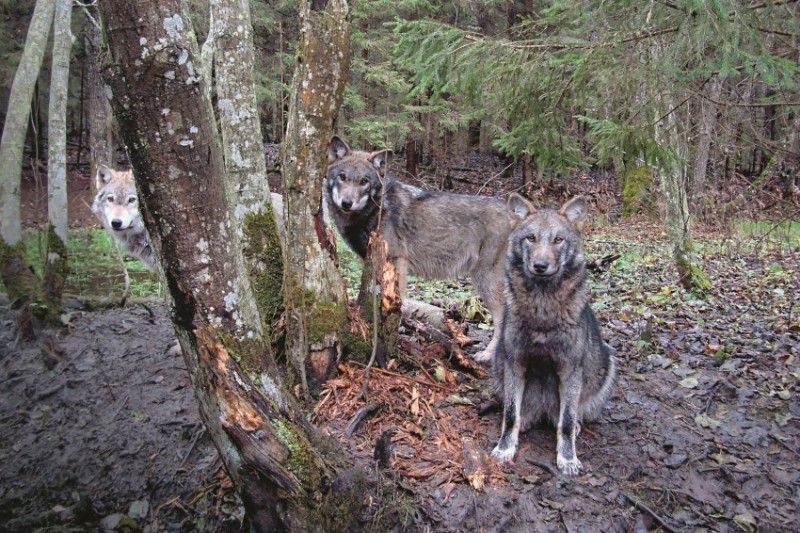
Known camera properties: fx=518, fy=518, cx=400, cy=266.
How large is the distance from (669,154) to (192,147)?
534cm

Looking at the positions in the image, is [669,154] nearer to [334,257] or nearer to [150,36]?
[334,257]

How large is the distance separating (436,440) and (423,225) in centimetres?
332

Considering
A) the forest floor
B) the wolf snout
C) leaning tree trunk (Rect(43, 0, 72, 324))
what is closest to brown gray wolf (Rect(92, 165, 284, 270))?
leaning tree trunk (Rect(43, 0, 72, 324))

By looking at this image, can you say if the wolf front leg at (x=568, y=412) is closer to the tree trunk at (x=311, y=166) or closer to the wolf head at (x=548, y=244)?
the wolf head at (x=548, y=244)

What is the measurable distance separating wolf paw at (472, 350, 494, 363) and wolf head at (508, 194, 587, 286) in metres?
1.83

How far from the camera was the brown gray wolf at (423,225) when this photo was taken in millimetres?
6359

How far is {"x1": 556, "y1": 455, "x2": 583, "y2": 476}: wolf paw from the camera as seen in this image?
12.7 ft

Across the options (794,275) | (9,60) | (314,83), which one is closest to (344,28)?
(314,83)

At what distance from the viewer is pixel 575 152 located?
22.5ft

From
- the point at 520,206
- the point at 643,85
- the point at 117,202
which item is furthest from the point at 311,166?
the point at 643,85

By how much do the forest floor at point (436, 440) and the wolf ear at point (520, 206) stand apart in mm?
1658

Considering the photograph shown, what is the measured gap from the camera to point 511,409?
13.5 ft

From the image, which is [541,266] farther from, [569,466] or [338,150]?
[338,150]

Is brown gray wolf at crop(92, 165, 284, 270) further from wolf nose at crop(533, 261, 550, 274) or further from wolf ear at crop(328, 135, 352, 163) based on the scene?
wolf nose at crop(533, 261, 550, 274)
